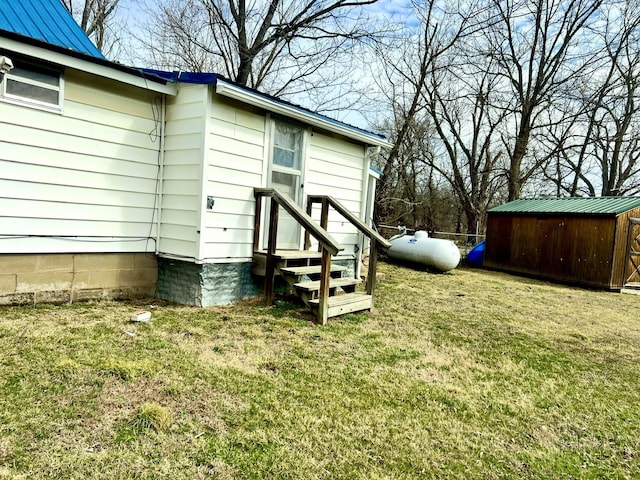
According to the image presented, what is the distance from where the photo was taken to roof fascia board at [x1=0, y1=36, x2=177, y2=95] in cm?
387

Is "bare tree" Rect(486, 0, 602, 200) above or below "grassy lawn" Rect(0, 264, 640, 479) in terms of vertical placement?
above

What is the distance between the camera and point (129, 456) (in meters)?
2.03

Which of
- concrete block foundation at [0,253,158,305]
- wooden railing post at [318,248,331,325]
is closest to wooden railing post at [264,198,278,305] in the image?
wooden railing post at [318,248,331,325]

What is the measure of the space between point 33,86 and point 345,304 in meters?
4.05

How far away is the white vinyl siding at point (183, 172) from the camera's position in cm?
479

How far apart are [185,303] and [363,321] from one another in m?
2.17

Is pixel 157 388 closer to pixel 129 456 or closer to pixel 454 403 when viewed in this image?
pixel 129 456

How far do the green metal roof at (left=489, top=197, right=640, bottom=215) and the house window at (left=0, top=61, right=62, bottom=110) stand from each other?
37.1ft

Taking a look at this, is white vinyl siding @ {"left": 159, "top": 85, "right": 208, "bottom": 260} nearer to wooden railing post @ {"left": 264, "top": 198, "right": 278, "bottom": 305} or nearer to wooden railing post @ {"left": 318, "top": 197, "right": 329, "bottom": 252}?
wooden railing post @ {"left": 264, "top": 198, "right": 278, "bottom": 305}

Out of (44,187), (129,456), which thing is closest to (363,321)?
(129,456)

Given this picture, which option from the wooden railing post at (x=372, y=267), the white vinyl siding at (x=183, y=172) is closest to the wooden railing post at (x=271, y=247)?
the white vinyl siding at (x=183, y=172)

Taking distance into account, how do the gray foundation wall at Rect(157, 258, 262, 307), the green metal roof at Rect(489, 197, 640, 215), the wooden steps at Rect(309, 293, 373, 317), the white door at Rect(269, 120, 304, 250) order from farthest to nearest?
the green metal roof at Rect(489, 197, 640, 215), the white door at Rect(269, 120, 304, 250), the gray foundation wall at Rect(157, 258, 262, 307), the wooden steps at Rect(309, 293, 373, 317)

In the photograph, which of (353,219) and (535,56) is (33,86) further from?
(535,56)

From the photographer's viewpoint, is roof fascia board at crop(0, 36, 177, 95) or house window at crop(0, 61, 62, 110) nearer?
roof fascia board at crop(0, 36, 177, 95)
